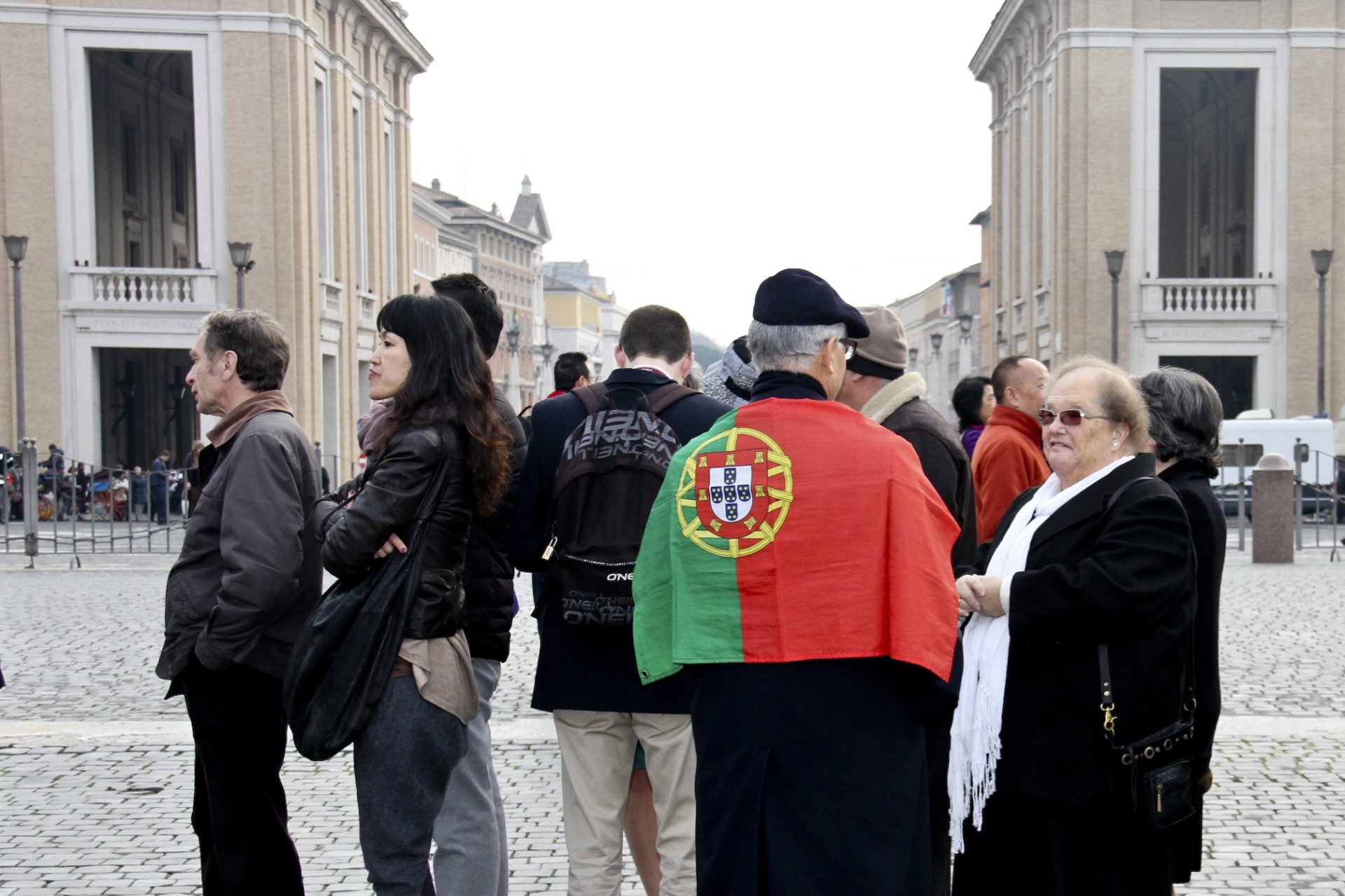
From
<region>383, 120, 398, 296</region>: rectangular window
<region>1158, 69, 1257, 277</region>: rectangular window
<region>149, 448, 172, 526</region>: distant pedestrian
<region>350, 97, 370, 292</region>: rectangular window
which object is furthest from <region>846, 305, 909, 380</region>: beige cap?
<region>383, 120, 398, 296</region>: rectangular window

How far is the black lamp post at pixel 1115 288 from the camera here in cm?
3419

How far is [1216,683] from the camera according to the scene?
4.45 m

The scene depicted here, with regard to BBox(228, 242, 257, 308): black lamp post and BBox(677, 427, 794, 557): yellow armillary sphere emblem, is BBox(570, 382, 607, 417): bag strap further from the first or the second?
BBox(228, 242, 257, 308): black lamp post

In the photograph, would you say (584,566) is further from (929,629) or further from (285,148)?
(285,148)

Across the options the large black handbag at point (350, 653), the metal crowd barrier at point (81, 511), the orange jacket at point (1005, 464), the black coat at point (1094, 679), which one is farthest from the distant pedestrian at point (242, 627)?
the metal crowd barrier at point (81, 511)

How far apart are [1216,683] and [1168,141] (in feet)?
166

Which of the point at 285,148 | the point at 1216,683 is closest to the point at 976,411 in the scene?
the point at 1216,683

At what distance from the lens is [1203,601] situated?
4426mm

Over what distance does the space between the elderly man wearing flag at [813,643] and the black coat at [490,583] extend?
47.6 inches

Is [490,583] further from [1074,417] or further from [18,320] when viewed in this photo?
[18,320]

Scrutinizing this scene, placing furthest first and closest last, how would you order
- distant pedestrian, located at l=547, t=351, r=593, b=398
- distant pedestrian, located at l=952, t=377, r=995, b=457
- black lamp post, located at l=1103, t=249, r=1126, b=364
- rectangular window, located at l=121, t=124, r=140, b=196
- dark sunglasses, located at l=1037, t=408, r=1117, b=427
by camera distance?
rectangular window, located at l=121, t=124, r=140, b=196 < black lamp post, located at l=1103, t=249, r=1126, b=364 < distant pedestrian, located at l=547, t=351, r=593, b=398 < distant pedestrian, located at l=952, t=377, r=995, b=457 < dark sunglasses, located at l=1037, t=408, r=1117, b=427

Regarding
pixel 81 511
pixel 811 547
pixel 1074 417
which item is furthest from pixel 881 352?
pixel 81 511

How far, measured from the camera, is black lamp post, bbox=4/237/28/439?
32.6 metres

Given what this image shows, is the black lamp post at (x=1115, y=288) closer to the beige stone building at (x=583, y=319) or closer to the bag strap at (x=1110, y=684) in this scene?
the bag strap at (x=1110, y=684)
